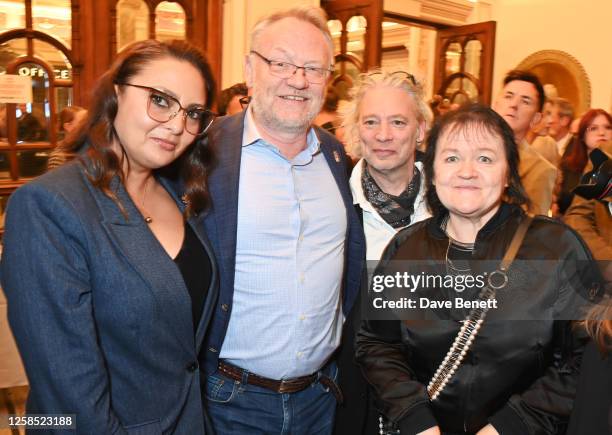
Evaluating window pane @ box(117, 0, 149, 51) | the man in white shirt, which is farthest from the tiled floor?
the man in white shirt

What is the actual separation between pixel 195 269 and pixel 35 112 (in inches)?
163

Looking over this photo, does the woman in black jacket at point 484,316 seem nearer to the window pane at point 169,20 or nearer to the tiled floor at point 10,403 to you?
the tiled floor at point 10,403

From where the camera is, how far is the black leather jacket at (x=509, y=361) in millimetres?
1402

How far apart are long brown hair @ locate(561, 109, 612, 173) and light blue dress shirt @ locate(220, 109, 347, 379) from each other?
2885 mm

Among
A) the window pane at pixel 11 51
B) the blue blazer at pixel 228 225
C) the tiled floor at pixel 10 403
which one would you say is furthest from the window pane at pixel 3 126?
the blue blazer at pixel 228 225

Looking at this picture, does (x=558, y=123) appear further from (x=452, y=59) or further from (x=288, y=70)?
(x=288, y=70)

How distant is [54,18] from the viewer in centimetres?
482

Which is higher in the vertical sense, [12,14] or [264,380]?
[12,14]

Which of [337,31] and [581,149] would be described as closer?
[581,149]

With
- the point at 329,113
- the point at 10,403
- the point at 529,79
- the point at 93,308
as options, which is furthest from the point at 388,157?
the point at 10,403

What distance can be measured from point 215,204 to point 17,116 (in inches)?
153

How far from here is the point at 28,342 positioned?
4.00ft

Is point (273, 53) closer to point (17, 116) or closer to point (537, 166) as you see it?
point (537, 166)

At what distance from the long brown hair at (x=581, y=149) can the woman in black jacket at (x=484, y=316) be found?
292cm
